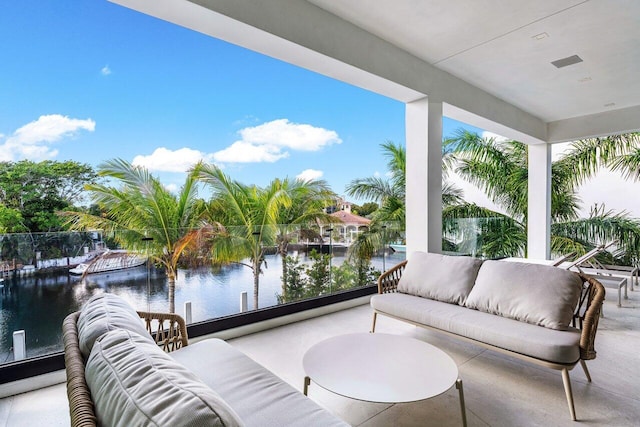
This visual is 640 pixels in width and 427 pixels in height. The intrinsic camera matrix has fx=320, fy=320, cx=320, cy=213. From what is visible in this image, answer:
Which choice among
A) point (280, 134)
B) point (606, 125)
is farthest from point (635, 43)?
point (280, 134)

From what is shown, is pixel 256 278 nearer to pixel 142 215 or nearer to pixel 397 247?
pixel 142 215

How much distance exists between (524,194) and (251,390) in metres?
7.93

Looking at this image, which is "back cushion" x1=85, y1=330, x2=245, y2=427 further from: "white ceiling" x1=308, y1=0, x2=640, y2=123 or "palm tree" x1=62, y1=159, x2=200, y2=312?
"white ceiling" x1=308, y1=0, x2=640, y2=123

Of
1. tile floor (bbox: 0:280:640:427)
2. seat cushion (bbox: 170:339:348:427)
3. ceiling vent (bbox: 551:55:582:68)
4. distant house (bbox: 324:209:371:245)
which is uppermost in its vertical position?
ceiling vent (bbox: 551:55:582:68)

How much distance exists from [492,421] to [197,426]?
1916 mm

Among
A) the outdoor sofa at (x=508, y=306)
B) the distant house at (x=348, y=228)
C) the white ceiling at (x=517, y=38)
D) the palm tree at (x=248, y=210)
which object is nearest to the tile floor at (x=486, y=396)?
the outdoor sofa at (x=508, y=306)

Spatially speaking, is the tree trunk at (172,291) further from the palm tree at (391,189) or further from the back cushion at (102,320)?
the palm tree at (391,189)

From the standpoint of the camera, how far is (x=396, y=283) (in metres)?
3.50

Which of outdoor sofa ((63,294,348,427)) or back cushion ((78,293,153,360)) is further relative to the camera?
back cushion ((78,293,153,360))

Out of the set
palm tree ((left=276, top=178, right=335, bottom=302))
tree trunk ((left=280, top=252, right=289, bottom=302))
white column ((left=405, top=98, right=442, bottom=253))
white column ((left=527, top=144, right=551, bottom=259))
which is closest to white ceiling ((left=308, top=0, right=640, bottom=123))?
white column ((left=405, top=98, right=442, bottom=253))

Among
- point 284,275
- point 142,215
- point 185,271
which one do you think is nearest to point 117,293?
point 185,271

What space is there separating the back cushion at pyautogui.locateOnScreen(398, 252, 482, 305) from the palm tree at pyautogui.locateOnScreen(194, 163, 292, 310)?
1605mm

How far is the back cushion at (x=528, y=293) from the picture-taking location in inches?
90.6

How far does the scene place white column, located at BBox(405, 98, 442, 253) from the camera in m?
4.08
